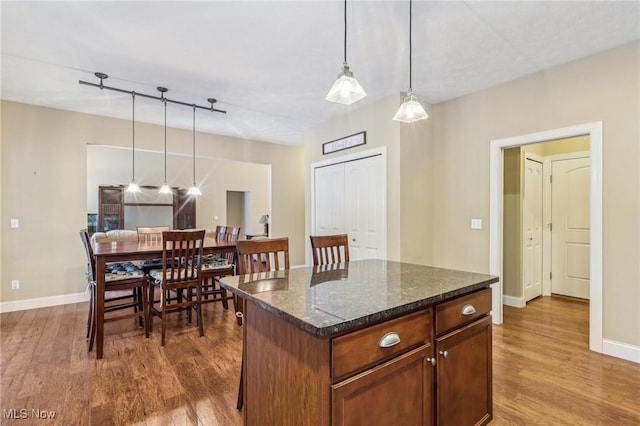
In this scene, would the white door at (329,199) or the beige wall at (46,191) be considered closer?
the beige wall at (46,191)

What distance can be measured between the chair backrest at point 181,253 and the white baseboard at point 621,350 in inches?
148

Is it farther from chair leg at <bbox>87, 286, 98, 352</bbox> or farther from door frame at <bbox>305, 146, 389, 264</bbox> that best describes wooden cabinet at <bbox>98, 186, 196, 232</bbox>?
chair leg at <bbox>87, 286, 98, 352</bbox>

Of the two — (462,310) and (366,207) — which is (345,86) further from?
(366,207)

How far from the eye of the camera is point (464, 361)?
1586 millimetres

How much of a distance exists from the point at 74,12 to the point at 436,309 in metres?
3.02

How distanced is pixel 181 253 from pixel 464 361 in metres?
2.57

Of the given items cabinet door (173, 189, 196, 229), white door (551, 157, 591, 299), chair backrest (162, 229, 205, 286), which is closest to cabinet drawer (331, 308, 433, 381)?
chair backrest (162, 229, 205, 286)

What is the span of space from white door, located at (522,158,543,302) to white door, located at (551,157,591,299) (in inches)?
10.0

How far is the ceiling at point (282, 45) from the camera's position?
2217 millimetres

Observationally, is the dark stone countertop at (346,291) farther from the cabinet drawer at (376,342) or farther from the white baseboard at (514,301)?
the white baseboard at (514,301)

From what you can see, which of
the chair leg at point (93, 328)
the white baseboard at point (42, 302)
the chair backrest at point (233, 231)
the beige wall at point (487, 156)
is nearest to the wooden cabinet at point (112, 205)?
the white baseboard at point (42, 302)

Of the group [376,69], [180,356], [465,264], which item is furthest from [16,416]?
[465,264]

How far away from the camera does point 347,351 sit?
1108 millimetres

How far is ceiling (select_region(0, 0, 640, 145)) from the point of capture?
222 centimetres
